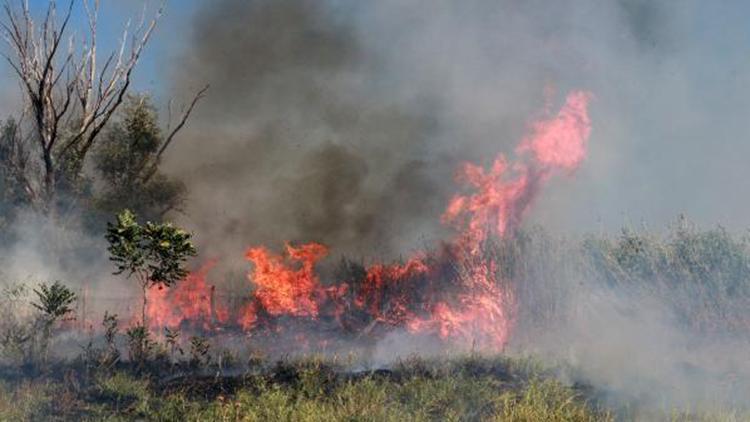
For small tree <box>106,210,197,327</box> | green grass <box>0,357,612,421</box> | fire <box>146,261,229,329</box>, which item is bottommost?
green grass <box>0,357,612,421</box>

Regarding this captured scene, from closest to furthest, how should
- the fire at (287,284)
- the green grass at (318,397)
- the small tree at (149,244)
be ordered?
the green grass at (318,397)
the small tree at (149,244)
the fire at (287,284)

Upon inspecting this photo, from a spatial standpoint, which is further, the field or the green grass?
the field

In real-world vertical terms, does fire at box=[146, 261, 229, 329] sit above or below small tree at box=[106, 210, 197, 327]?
below

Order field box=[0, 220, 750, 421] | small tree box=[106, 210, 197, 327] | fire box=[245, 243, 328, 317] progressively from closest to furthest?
1. field box=[0, 220, 750, 421]
2. small tree box=[106, 210, 197, 327]
3. fire box=[245, 243, 328, 317]

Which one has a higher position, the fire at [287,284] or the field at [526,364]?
the fire at [287,284]

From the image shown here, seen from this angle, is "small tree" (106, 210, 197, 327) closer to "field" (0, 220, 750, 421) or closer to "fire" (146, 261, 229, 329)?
"field" (0, 220, 750, 421)

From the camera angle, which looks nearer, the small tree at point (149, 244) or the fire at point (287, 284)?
the small tree at point (149, 244)

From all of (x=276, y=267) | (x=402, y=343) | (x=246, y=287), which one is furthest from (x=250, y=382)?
(x=246, y=287)

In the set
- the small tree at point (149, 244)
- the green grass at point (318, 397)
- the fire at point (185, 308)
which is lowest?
the green grass at point (318, 397)

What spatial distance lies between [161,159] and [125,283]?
617 cm

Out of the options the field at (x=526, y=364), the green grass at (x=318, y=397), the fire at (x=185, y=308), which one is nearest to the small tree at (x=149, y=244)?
the field at (x=526, y=364)

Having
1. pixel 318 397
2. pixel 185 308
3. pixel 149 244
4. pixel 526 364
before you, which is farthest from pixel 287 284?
pixel 318 397

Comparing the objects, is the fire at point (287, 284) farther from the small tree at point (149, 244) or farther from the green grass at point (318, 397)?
the green grass at point (318, 397)

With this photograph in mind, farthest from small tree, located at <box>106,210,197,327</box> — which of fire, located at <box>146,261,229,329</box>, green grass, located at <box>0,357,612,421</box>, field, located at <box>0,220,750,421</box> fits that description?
fire, located at <box>146,261,229,329</box>
